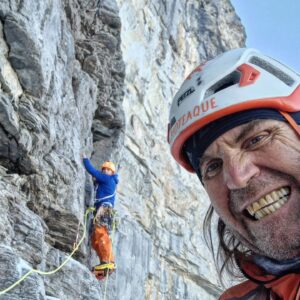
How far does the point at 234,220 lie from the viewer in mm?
2166

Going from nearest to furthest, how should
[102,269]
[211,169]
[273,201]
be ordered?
[273,201], [211,169], [102,269]

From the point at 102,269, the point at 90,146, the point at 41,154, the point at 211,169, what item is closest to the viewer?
the point at 211,169

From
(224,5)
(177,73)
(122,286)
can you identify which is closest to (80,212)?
(122,286)

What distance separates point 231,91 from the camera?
7.45ft

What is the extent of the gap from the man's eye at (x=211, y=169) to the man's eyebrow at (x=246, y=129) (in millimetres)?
144

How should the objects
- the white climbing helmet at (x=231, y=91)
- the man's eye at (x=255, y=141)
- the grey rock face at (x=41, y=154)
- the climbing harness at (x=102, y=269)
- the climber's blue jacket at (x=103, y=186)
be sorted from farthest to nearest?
the climber's blue jacket at (x=103, y=186) < the climbing harness at (x=102, y=269) < the grey rock face at (x=41, y=154) < the white climbing helmet at (x=231, y=91) < the man's eye at (x=255, y=141)

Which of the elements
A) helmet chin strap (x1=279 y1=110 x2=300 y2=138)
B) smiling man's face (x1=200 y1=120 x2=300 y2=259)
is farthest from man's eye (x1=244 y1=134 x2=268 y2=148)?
helmet chin strap (x1=279 y1=110 x2=300 y2=138)

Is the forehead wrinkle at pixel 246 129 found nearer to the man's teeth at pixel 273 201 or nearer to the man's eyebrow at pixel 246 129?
the man's eyebrow at pixel 246 129

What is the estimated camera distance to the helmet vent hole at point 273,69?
229 centimetres

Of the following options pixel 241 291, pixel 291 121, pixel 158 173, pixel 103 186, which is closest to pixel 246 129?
pixel 291 121

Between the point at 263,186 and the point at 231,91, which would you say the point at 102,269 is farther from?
the point at 263,186

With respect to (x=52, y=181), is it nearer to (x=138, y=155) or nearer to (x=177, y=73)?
(x=138, y=155)

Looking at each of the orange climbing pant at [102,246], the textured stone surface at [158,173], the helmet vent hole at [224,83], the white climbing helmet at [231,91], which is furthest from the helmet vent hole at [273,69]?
the textured stone surface at [158,173]

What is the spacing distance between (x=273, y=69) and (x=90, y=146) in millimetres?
9425
